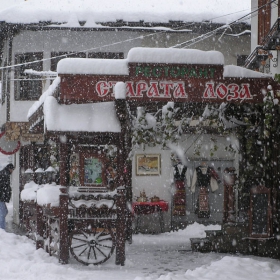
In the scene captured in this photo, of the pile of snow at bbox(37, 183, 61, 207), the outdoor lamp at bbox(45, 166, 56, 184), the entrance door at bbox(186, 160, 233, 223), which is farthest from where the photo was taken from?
the entrance door at bbox(186, 160, 233, 223)

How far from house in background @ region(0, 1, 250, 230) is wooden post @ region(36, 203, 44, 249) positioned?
22.6 ft

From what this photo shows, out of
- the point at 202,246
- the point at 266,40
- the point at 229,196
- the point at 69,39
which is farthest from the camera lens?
the point at 69,39

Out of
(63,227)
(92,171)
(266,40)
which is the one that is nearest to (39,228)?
(92,171)

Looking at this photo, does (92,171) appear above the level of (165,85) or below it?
below

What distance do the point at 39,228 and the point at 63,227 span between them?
2.36 metres

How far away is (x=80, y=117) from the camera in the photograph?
10.7 metres

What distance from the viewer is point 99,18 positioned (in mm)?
20078

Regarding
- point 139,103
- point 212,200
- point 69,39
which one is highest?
point 69,39

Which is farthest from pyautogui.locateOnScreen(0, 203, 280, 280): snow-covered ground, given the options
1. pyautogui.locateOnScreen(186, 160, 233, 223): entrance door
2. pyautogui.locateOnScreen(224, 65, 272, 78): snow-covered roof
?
pyautogui.locateOnScreen(186, 160, 233, 223): entrance door

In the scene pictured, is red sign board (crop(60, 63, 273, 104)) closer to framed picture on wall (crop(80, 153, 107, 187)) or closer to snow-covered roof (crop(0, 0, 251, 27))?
framed picture on wall (crop(80, 153, 107, 187))

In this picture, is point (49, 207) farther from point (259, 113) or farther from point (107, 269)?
point (259, 113)

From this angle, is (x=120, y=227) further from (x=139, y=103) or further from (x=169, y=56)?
(x=169, y=56)

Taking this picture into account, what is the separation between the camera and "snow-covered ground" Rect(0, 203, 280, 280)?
9.22 m

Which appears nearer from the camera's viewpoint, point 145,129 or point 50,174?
point 145,129
